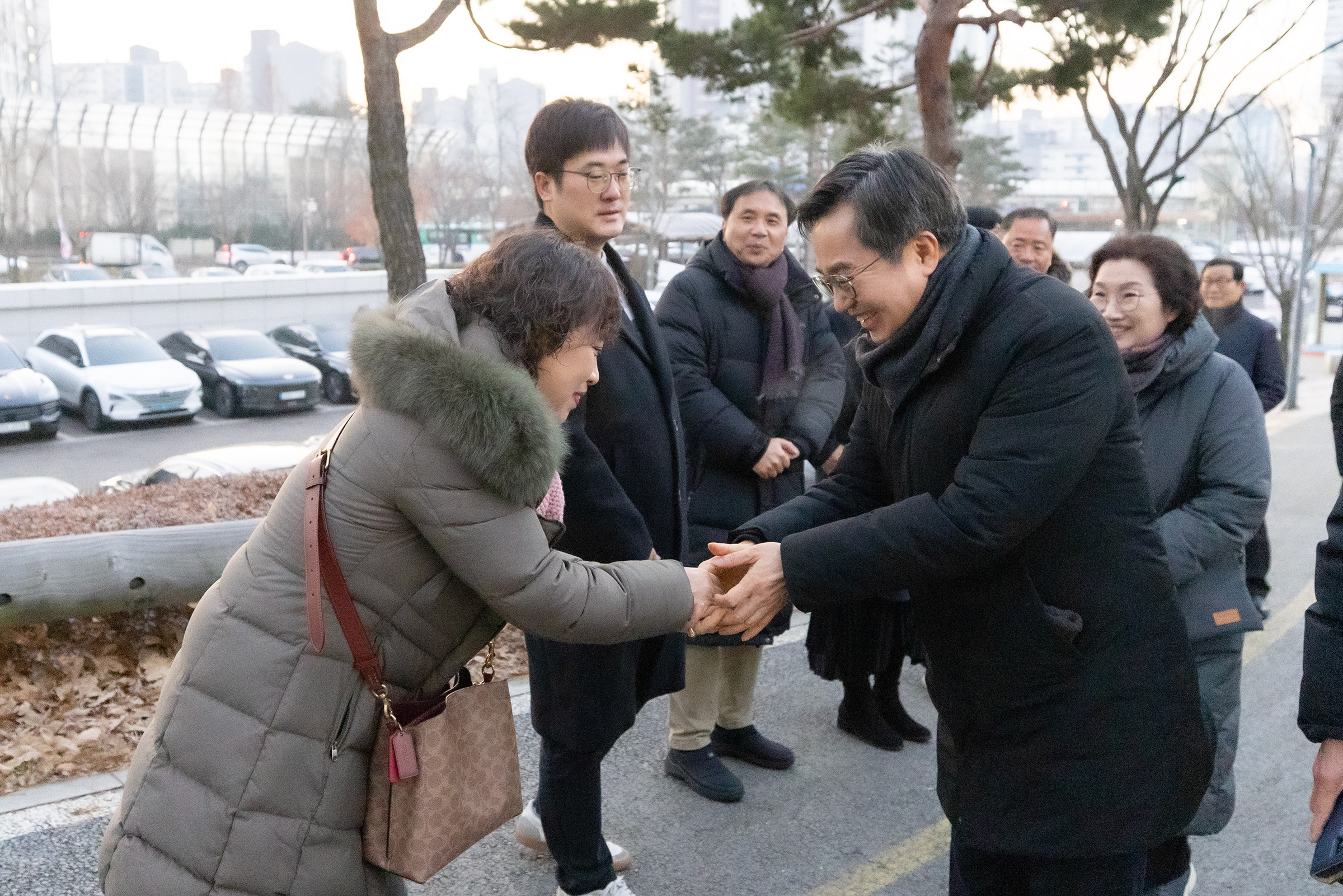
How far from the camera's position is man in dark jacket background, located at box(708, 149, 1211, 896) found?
76.8 inches

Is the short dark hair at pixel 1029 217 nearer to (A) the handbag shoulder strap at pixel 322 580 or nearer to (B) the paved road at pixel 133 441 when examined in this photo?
(A) the handbag shoulder strap at pixel 322 580

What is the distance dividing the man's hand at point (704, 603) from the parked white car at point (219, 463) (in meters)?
5.80

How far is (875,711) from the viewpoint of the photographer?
4387 millimetres

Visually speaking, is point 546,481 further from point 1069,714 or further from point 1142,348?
point 1142,348

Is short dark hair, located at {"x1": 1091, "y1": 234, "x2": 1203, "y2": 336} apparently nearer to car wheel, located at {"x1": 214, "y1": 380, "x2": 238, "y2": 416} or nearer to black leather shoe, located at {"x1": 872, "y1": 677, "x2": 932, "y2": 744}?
black leather shoe, located at {"x1": 872, "y1": 677, "x2": 932, "y2": 744}

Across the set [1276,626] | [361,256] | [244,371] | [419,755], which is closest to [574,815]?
[419,755]

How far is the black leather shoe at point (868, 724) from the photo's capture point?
14.2 feet

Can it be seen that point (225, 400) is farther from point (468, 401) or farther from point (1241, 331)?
point (468, 401)

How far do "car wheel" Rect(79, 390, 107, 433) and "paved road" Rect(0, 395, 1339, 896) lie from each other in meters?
10.4

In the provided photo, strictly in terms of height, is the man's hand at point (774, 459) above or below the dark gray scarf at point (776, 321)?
below

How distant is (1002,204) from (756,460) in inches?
1981

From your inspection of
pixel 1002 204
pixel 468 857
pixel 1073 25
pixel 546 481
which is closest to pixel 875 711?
pixel 468 857

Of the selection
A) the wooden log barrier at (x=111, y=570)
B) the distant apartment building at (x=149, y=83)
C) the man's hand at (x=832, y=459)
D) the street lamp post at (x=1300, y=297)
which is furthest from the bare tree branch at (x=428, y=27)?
the distant apartment building at (x=149, y=83)

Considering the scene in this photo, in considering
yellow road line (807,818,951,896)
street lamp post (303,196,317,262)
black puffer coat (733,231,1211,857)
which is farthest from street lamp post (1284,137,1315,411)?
street lamp post (303,196,317,262)
